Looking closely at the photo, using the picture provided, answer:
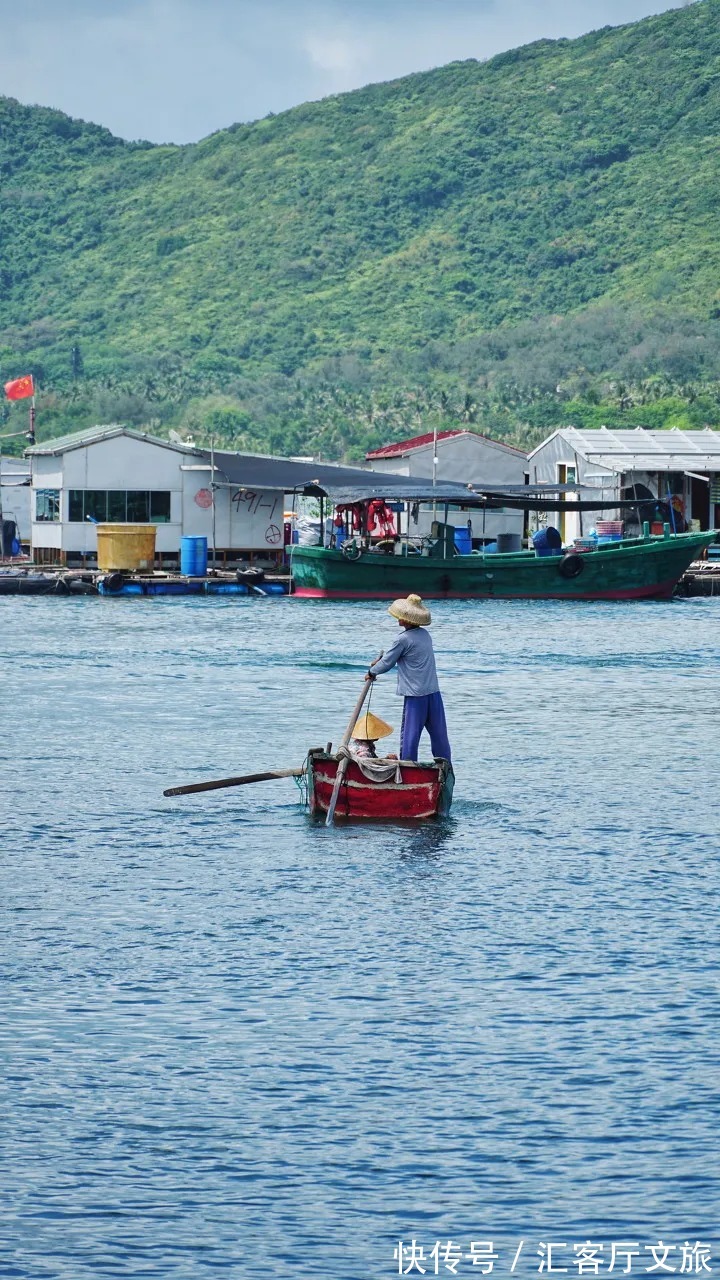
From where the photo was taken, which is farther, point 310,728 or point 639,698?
point 639,698

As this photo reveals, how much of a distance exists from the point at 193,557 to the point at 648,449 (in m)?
15.8

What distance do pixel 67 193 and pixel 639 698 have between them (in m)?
172

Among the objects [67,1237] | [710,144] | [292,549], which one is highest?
[710,144]

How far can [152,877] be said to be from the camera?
16719 mm

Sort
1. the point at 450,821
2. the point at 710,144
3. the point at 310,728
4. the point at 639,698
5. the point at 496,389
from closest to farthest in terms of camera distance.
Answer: the point at 450,821
the point at 310,728
the point at 639,698
the point at 496,389
the point at 710,144

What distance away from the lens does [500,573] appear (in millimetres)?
55250

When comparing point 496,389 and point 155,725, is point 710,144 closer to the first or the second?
point 496,389

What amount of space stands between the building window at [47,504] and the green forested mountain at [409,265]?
152ft

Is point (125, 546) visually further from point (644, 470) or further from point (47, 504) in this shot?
point (644, 470)

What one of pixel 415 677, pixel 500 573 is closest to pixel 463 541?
pixel 500 573

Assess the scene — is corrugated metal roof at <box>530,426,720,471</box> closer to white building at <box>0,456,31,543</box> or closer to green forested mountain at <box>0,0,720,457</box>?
white building at <box>0,456,31,543</box>

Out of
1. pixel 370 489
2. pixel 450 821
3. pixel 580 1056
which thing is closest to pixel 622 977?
pixel 580 1056

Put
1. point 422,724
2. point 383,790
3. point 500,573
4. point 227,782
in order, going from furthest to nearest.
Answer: point 500,573 → point 227,782 → point 422,724 → point 383,790

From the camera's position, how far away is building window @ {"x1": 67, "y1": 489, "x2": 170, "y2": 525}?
58750mm
